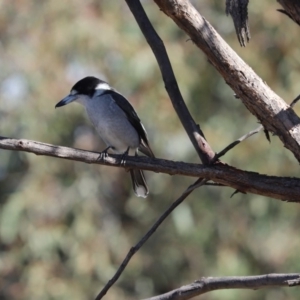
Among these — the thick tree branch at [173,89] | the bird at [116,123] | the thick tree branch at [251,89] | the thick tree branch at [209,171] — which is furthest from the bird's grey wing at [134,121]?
the thick tree branch at [251,89]

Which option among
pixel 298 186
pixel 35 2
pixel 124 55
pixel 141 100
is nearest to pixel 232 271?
pixel 141 100

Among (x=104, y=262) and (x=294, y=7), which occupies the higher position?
(x=104, y=262)

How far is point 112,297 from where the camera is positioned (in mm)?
8617

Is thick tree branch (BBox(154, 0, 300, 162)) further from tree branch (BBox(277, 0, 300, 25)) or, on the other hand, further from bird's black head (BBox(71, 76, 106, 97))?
bird's black head (BBox(71, 76, 106, 97))

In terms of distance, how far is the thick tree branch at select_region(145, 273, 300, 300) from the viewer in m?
2.38

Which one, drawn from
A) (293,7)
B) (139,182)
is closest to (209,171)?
(293,7)

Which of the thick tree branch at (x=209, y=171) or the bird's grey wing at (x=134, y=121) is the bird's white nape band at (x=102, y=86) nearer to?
the bird's grey wing at (x=134, y=121)

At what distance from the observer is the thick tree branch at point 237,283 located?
7.80ft

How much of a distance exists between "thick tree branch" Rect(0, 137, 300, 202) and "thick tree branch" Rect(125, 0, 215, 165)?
0.09 meters

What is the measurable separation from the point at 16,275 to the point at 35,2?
3.21 metres

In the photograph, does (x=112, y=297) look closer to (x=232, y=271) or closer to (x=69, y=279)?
(x=69, y=279)

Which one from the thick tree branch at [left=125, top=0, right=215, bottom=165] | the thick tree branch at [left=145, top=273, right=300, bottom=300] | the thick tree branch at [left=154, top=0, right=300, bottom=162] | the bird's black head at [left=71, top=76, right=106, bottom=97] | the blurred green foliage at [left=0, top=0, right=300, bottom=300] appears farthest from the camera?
the blurred green foliage at [left=0, top=0, right=300, bottom=300]

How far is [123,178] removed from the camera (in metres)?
9.18

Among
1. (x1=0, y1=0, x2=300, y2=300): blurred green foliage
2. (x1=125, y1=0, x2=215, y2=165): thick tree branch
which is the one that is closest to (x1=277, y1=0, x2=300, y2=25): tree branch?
(x1=125, y1=0, x2=215, y2=165): thick tree branch
